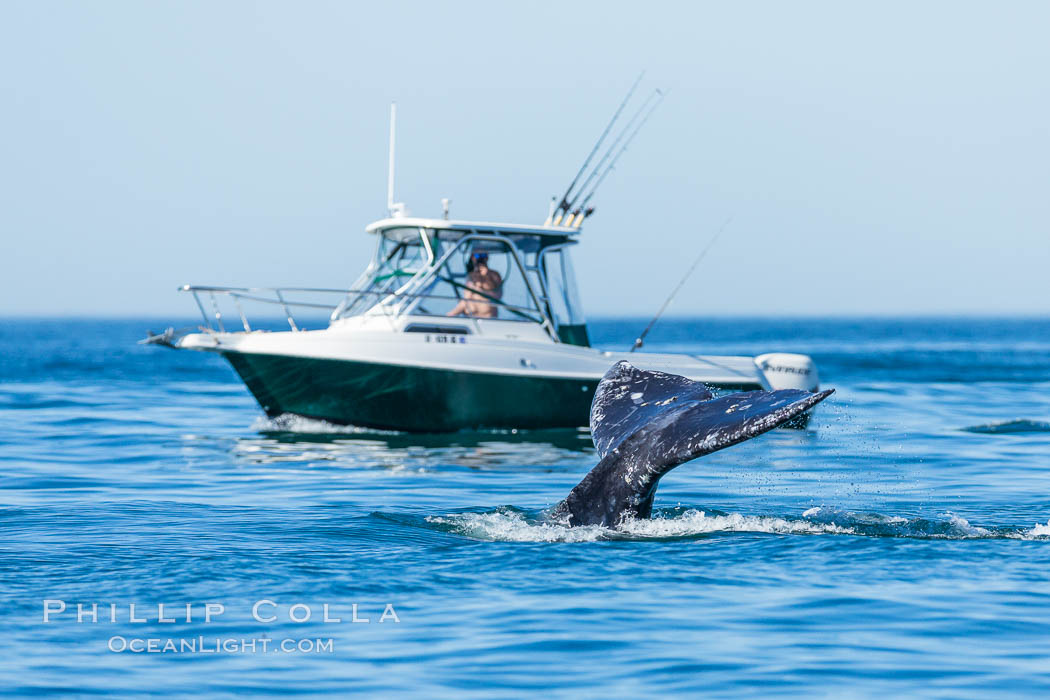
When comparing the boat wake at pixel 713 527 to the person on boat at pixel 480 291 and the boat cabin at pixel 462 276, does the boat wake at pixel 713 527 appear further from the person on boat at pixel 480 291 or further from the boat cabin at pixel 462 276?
the person on boat at pixel 480 291

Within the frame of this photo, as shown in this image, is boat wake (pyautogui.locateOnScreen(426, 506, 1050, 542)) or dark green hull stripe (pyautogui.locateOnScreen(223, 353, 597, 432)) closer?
boat wake (pyautogui.locateOnScreen(426, 506, 1050, 542))

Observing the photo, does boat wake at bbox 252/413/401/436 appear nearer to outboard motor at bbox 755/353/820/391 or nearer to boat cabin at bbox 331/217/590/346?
boat cabin at bbox 331/217/590/346

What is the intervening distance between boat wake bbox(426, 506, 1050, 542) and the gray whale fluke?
0.15m

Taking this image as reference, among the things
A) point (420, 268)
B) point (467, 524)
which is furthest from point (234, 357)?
point (467, 524)

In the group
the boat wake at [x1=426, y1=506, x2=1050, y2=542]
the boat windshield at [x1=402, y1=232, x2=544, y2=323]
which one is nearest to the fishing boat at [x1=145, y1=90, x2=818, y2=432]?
the boat windshield at [x1=402, y1=232, x2=544, y2=323]

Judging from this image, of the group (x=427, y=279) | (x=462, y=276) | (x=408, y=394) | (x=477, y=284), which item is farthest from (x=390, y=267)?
(x=408, y=394)

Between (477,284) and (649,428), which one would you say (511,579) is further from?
(477,284)

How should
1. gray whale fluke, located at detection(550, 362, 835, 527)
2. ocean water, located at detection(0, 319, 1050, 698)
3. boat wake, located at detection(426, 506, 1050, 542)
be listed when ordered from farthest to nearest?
boat wake, located at detection(426, 506, 1050, 542) < gray whale fluke, located at detection(550, 362, 835, 527) < ocean water, located at detection(0, 319, 1050, 698)

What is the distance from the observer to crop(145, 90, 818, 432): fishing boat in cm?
1869

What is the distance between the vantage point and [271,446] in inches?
722

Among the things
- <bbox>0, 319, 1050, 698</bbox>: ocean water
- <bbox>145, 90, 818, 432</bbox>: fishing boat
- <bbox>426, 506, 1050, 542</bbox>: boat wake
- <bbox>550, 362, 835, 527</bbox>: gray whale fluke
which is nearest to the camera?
<bbox>0, 319, 1050, 698</bbox>: ocean water

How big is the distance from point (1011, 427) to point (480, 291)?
9095 mm

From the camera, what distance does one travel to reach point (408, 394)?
62.3ft

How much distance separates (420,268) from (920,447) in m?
7.60
